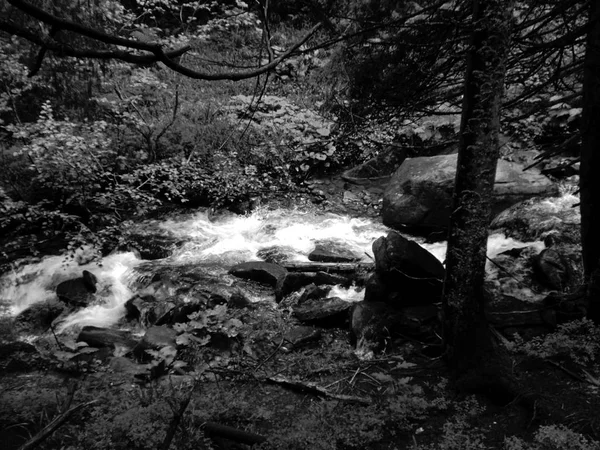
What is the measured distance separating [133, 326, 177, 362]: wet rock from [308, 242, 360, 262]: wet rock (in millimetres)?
3716

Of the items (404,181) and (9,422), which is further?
(404,181)

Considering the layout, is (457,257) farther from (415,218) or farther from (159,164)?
(159,164)

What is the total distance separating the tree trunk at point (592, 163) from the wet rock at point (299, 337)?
3.48m

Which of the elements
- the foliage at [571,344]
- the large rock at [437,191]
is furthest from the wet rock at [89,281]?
the foliage at [571,344]

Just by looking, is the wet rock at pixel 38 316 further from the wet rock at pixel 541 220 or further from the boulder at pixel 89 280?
the wet rock at pixel 541 220

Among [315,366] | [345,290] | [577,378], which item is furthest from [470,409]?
[345,290]

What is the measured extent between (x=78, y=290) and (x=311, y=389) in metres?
5.52

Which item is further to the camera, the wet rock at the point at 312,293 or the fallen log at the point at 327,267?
the fallen log at the point at 327,267

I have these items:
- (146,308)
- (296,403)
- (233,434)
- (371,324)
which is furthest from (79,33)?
(146,308)

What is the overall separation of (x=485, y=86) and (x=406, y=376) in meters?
3.07

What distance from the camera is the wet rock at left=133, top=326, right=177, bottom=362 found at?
5477 millimetres

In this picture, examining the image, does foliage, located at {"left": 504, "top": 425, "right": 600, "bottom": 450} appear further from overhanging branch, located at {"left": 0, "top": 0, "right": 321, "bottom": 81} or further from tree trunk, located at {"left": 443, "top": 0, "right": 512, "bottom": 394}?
overhanging branch, located at {"left": 0, "top": 0, "right": 321, "bottom": 81}

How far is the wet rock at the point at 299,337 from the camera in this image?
578cm

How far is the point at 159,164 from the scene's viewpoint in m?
10.5
